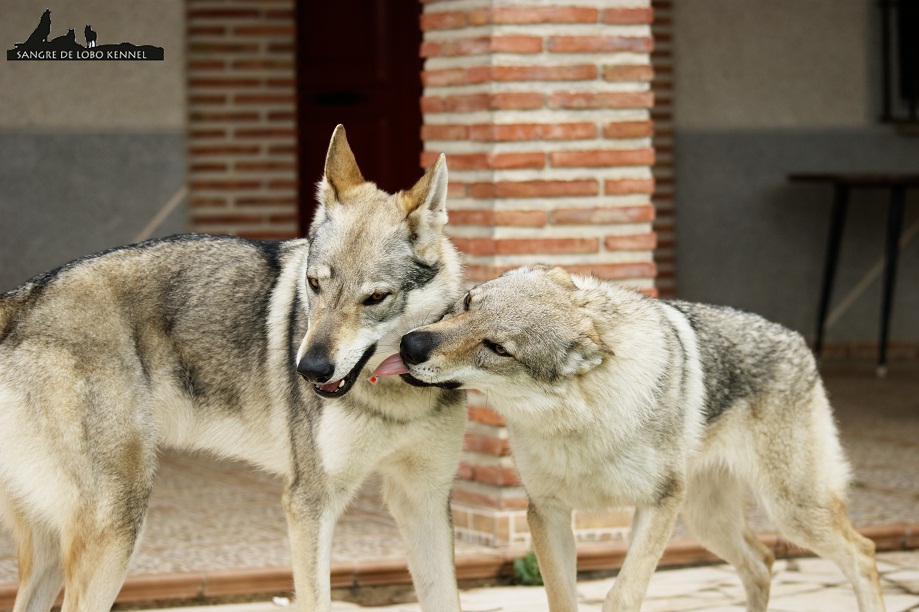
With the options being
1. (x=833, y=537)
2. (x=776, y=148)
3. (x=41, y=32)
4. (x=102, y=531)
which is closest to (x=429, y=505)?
(x=102, y=531)

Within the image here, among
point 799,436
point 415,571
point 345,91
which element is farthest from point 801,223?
point 415,571

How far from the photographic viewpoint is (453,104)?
6.11 m

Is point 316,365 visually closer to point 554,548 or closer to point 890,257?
point 554,548

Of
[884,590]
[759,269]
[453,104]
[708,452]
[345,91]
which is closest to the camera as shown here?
[708,452]

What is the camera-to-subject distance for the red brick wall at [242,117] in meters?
9.20

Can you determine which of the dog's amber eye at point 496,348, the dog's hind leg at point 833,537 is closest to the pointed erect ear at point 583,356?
the dog's amber eye at point 496,348

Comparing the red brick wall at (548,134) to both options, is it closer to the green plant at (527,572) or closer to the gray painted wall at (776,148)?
the green plant at (527,572)

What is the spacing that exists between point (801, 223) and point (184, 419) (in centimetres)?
727

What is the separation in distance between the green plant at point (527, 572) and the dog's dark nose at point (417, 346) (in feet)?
6.30

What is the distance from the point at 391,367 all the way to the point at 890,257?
7121 millimetres

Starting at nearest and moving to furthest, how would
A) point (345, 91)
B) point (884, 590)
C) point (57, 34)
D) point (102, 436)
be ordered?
point (102, 436) → point (884, 590) → point (57, 34) → point (345, 91)

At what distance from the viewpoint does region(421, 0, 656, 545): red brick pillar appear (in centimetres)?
590

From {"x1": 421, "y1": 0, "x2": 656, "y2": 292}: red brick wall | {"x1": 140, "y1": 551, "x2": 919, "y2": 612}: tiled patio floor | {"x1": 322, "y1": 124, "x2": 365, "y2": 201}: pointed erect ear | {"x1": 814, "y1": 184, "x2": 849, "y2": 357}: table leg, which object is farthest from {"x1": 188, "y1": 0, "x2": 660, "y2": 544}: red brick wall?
{"x1": 814, "y1": 184, "x2": 849, "y2": 357}: table leg

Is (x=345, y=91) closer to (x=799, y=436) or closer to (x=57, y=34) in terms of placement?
(x=57, y=34)
